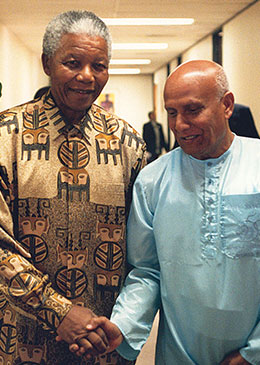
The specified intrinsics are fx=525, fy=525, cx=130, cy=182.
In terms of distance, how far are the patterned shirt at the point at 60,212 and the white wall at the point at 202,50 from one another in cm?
913

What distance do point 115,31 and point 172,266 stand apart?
902cm

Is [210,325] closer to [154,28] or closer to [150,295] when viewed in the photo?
[150,295]

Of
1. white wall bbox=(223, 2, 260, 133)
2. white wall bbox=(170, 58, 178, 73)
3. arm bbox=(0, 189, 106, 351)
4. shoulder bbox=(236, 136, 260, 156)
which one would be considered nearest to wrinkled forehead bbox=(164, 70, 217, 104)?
shoulder bbox=(236, 136, 260, 156)

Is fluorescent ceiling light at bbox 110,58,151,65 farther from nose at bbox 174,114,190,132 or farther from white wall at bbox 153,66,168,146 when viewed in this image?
nose at bbox 174,114,190,132

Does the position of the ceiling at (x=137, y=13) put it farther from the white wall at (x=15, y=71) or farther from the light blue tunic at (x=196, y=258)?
the light blue tunic at (x=196, y=258)

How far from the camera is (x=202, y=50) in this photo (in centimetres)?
1128

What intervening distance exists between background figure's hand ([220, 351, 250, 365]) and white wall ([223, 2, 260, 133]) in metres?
5.89

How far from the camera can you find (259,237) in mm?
1609

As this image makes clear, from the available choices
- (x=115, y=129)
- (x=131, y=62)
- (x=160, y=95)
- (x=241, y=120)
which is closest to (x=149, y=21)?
(x=241, y=120)

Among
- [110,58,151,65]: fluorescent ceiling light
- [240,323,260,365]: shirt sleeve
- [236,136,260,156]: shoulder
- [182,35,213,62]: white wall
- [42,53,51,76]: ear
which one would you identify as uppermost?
[110,58,151,65]: fluorescent ceiling light

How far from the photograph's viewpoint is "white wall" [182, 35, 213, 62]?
418 inches

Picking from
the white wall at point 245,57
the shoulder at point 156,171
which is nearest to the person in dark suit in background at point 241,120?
the shoulder at point 156,171

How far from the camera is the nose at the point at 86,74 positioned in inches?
66.9

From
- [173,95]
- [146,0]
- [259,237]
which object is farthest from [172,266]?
[146,0]
